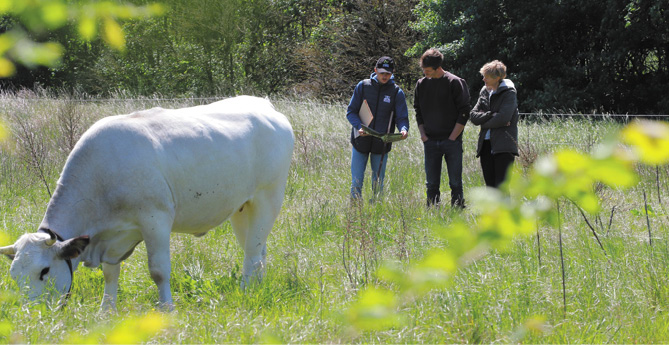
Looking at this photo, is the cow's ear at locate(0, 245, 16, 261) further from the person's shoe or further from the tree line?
the tree line

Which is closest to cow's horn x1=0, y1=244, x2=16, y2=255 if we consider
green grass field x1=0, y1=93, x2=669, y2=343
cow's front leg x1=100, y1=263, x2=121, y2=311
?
green grass field x1=0, y1=93, x2=669, y2=343

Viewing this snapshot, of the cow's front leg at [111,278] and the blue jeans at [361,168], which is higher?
the blue jeans at [361,168]

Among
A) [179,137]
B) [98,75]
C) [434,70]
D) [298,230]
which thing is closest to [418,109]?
[434,70]

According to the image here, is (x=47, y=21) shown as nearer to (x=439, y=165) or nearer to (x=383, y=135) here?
(x=383, y=135)

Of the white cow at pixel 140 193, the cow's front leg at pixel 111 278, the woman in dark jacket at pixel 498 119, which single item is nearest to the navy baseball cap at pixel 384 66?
the woman in dark jacket at pixel 498 119

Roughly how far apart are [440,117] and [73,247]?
458cm

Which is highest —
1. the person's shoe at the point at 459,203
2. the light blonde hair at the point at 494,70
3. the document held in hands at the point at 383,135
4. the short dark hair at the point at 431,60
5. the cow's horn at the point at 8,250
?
the short dark hair at the point at 431,60

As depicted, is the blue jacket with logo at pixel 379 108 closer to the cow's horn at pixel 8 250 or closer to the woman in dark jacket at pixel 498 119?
the woman in dark jacket at pixel 498 119

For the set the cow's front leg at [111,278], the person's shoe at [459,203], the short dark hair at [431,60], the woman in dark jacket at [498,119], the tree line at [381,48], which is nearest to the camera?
the cow's front leg at [111,278]

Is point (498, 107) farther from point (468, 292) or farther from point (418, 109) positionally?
point (468, 292)

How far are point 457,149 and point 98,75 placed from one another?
22.9 metres

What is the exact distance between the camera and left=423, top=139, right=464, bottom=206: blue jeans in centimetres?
767

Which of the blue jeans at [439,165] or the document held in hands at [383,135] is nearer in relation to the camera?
the document held in hands at [383,135]

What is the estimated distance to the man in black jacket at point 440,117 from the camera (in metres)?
7.57
